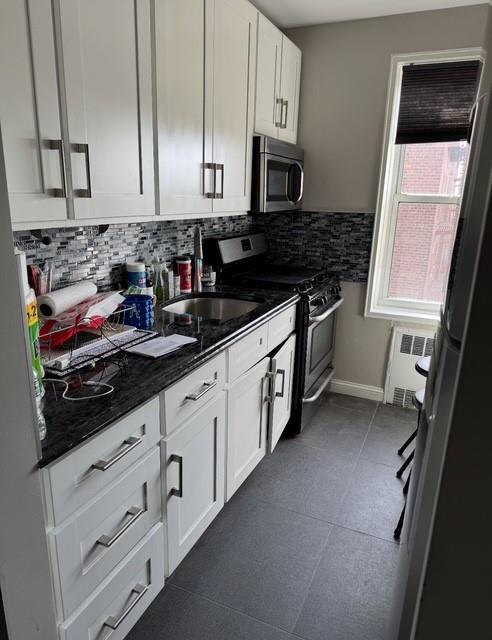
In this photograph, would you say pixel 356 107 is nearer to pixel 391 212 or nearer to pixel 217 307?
pixel 391 212

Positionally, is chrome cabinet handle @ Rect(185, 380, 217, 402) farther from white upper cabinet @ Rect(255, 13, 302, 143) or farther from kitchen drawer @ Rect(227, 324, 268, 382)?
white upper cabinet @ Rect(255, 13, 302, 143)

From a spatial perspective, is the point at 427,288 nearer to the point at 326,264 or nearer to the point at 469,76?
the point at 326,264

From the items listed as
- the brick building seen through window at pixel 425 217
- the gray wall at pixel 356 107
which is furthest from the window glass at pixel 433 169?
the gray wall at pixel 356 107

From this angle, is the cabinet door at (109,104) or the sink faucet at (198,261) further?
the sink faucet at (198,261)

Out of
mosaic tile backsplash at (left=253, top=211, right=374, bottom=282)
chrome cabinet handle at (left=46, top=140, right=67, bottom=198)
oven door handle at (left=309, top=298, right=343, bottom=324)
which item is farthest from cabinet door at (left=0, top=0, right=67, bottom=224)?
mosaic tile backsplash at (left=253, top=211, right=374, bottom=282)

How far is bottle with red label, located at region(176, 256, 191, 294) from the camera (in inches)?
92.7

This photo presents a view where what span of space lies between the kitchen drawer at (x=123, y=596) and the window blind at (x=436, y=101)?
8.84 ft

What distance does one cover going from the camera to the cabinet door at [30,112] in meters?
1.08

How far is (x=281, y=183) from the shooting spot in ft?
9.14

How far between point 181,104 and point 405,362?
7.48 ft

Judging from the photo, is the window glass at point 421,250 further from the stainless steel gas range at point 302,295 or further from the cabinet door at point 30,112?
the cabinet door at point 30,112

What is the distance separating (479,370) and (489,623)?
0.38 metres

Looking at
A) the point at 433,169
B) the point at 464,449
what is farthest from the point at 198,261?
the point at 464,449

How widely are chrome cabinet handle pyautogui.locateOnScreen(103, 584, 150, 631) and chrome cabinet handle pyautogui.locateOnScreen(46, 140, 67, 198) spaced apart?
1183mm
